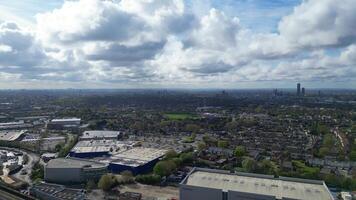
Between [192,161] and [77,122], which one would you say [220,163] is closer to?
[192,161]

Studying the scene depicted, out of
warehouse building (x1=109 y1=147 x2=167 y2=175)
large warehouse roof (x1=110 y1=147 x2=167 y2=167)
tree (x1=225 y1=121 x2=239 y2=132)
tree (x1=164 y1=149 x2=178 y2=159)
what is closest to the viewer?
warehouse building (x1=109 y1=147 x2=167 y2=175)

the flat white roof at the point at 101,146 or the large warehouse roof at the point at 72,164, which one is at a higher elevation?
the large warehouse roof at the point at 72,164

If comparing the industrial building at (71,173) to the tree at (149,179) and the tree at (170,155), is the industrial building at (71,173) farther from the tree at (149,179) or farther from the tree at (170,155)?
the tree at (170,155)

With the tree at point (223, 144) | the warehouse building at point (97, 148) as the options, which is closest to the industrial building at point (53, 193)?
the warehouse building at point (97, 148)

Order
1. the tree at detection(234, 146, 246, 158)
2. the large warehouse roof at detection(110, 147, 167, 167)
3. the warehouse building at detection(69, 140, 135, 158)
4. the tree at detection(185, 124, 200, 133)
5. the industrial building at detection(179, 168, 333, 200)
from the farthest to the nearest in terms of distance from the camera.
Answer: the tree at detection(185, 124, 200, 133) < the tree at detection(234, 146, 246, 158) < the warehouse building at detection(69, 140, 135, 158) < the large warehouse roof at detection(110, 147, 167, 167) < the industrial building at detection(179, 168, 333, 200)

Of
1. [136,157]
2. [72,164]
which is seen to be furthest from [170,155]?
[72,164]

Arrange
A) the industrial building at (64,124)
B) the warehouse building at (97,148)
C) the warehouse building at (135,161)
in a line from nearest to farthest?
the warehouse building at (135,161)
the warehouse building at (97,148)
the industrial building at (64,124)

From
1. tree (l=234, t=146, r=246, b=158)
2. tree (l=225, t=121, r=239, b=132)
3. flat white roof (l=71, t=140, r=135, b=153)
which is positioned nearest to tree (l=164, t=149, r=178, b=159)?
tree (l=234, t=146, r=246, b=158)

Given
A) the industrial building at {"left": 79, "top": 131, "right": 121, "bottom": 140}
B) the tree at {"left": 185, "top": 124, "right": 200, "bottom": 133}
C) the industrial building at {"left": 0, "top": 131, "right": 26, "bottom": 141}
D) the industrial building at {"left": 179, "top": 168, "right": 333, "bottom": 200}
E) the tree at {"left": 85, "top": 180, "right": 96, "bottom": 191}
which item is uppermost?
the industrial building at {"left": 179, "top": 168, "right": 333, "bottom": 200}

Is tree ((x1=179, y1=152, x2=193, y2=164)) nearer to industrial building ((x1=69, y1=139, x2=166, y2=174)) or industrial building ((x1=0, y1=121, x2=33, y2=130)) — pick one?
industrial building ((x1=69, y1=139, x2=166, y2=174))
